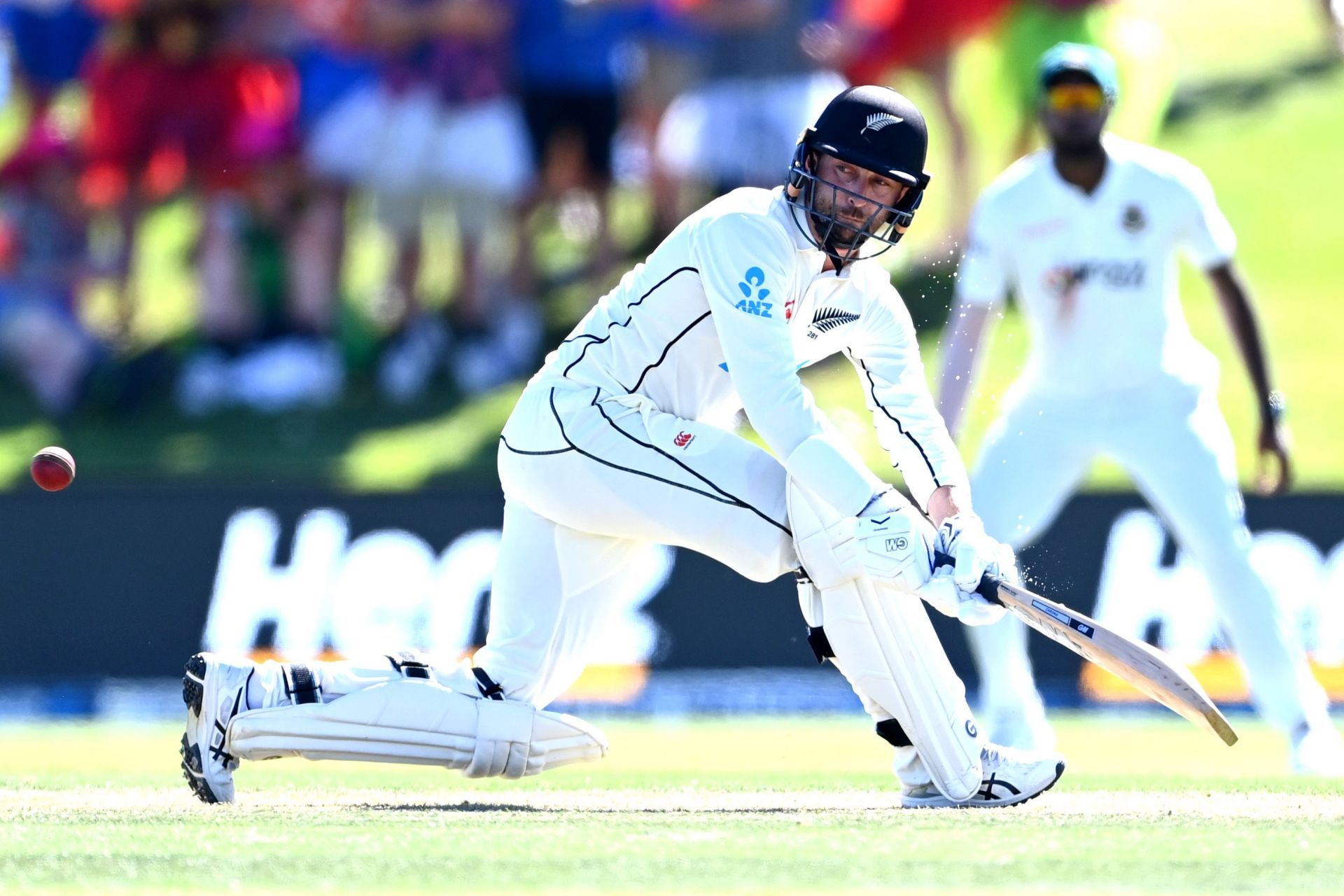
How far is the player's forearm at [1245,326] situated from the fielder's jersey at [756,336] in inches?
75.8

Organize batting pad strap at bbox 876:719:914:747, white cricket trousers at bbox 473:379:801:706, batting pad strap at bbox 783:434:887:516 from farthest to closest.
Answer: batting pad strap at bbox 876:719:914:747
white cricket trousers at bbox 473:379:801:706
batting pad strap at bbox 783:434:887:516

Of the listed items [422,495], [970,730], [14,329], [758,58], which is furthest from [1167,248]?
[14,329]

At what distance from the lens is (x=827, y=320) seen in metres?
5.36

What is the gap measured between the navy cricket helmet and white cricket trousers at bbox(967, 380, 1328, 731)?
181 cm

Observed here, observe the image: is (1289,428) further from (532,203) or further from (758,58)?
(532,203)

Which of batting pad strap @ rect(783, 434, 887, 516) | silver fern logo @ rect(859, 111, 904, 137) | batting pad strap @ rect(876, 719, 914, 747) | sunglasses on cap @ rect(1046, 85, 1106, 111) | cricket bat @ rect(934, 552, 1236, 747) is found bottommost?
batting pad strap @ rect(876, 719, 914, 747)

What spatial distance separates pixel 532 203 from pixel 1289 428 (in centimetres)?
429

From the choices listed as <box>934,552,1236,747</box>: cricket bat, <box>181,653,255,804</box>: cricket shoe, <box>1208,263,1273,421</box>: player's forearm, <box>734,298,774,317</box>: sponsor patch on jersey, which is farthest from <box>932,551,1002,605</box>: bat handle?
<box>1208,263,1273,421</box>: player's forearm

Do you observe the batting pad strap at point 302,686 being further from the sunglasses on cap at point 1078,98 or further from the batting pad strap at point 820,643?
the sunglasses on cap at point 1078,98

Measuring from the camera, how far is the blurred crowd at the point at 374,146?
11.4 metres

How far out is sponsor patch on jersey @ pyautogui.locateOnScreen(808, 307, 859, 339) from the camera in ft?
17.5

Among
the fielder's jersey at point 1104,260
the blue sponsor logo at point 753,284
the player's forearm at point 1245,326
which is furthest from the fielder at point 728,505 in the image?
the player's forearm at point 1245,326

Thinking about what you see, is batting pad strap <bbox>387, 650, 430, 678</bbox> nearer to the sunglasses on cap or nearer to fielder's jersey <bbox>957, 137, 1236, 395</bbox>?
fielder's jersey <bbox>957, 137, 1236, 395</bbox>

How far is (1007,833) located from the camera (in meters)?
4.66
